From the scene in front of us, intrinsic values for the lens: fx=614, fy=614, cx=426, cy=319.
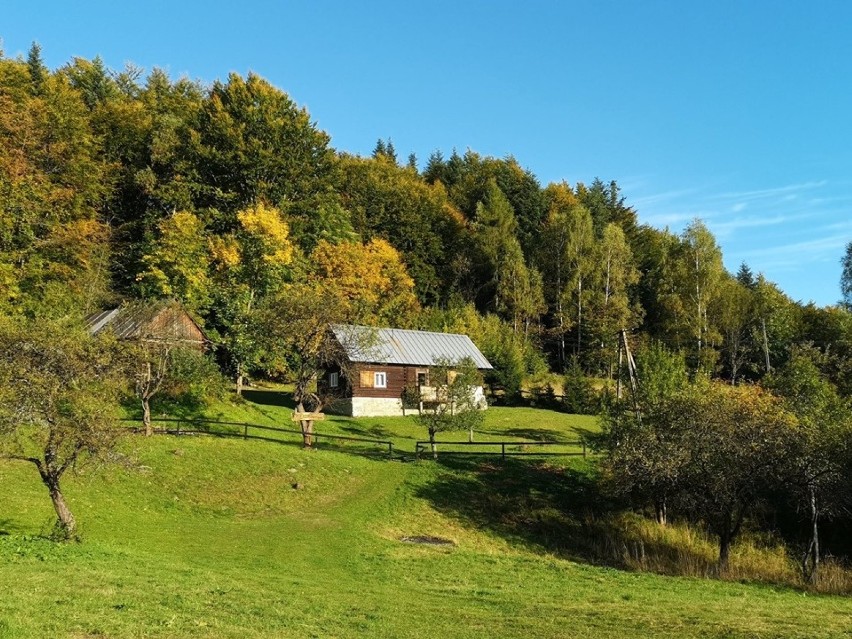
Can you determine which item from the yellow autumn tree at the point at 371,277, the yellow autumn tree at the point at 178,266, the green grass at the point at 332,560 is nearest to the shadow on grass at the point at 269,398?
the yellow autumn tree at the point at 178,266

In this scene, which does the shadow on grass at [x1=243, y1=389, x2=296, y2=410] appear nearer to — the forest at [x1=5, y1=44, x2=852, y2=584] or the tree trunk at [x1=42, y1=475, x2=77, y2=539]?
the forest at [x1=5, y1=44, x2=852, y2=584]

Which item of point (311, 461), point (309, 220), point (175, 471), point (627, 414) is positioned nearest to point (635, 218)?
point (309, 220)

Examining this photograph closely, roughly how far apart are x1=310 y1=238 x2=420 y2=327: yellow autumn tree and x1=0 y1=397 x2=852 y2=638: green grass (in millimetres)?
28630

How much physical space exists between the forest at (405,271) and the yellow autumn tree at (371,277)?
0.75 ft

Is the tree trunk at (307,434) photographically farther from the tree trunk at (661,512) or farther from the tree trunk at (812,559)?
the tree trunk at (812,559)

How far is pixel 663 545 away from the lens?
86.9 ft

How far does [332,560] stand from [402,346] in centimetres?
3160

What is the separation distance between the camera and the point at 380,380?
156 feet

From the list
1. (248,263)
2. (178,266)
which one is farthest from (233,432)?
(248,263)

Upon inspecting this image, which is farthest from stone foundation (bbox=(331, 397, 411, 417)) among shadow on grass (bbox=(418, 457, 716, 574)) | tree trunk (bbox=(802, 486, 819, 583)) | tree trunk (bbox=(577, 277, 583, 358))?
tree trunk (bbox=(577, 277, 583, 358))

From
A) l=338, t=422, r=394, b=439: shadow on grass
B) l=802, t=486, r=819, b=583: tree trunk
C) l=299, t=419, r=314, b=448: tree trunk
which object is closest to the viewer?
l=802, t=486, r=819, b=583: tree trunk

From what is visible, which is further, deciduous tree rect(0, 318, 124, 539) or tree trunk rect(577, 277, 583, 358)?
tree trunk rect(577, 277, 583, 358)

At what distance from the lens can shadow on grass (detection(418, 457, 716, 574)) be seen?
83.2 feet

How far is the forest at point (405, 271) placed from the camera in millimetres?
26875
